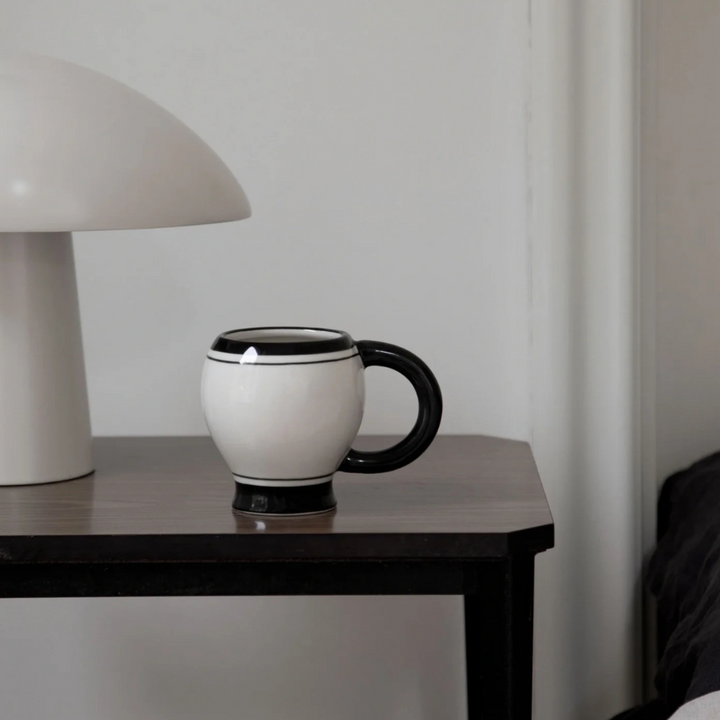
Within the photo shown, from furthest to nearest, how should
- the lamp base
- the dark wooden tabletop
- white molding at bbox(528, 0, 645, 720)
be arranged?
white molding at bbox(528, 0, 645, 720) < the lamp base < the dark wooden tabletop

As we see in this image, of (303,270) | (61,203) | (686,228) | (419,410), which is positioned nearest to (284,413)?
(419,410)

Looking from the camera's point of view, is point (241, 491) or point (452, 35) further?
point (452, 35)

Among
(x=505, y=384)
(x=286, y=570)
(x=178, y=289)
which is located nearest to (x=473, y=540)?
(x=286, y=570)

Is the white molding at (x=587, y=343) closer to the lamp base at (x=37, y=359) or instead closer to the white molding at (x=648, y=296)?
the white molding at (x=648, y=296)

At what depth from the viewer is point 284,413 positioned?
0.70 meters

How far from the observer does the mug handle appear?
75cm

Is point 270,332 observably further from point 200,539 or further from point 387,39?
point 387,39

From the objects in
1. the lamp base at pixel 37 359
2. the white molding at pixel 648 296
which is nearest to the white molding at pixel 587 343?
the white molding at pixel 648 296

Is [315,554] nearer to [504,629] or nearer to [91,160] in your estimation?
[504,629]

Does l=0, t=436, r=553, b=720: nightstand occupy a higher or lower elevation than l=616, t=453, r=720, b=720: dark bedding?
higher

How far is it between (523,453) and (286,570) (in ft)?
1.02

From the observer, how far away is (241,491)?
0.74 metres

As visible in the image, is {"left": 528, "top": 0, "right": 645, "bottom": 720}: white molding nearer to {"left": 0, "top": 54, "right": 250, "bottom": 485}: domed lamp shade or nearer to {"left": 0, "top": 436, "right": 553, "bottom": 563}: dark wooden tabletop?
{"left": 0, "top": 436, "right": 553, "bottom": 563}: dark wooden tabletop

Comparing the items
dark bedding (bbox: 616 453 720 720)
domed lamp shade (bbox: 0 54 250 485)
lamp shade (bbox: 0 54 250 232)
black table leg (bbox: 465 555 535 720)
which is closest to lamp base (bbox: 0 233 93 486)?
domed lamp shade (bbox: 0 54 250 485)
